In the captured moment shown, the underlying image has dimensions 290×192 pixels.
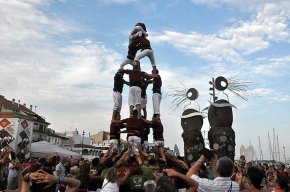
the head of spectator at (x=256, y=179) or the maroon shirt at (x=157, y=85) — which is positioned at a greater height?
the maroon shirt at (x=157, y=85)

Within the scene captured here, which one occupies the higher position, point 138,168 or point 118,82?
point 118,82

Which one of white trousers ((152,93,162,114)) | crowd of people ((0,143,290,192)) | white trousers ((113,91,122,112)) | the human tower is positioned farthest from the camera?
white trousers ((113,91,122,112))

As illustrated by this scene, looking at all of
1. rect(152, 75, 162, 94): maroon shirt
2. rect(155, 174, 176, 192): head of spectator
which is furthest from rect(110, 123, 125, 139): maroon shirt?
rect(155, 174, 176, 192): head of spectator

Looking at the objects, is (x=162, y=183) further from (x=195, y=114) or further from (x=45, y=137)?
(x=45, y=137)

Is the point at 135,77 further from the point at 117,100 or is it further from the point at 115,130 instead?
the point at 115,130

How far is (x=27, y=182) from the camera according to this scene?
12.4 ft

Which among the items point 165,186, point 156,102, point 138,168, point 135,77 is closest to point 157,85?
point 156,102

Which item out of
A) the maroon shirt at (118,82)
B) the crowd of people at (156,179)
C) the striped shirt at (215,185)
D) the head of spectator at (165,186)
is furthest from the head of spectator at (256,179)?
the maroon shirt at (118,82)

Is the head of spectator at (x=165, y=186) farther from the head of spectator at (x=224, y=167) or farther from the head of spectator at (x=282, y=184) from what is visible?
the head of spectator at (x=282, y=184)

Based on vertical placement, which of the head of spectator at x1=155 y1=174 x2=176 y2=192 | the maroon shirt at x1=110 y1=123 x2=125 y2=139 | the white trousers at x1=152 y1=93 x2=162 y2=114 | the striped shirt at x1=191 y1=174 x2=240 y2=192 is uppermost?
the white trousers at x1=152 y1=93 x2=162 y2=114

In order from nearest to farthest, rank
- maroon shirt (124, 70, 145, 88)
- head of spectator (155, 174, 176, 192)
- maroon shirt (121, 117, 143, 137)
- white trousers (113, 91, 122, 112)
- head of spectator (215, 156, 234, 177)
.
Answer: head of spectator (155, 174, 176, 192), head of spectator (215, 156, 234, 177), maroon shirt (121, 117, 143, 137), maroon shirt (124, 70, 145, 88), white trousers (113, 91, 122, 112)

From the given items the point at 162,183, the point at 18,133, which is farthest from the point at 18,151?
the point at 162,183

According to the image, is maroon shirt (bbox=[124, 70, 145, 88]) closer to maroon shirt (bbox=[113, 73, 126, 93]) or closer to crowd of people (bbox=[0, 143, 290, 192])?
maroon shirt (bbox=[113, 73, 126, 93])

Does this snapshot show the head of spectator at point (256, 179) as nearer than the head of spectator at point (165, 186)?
No
